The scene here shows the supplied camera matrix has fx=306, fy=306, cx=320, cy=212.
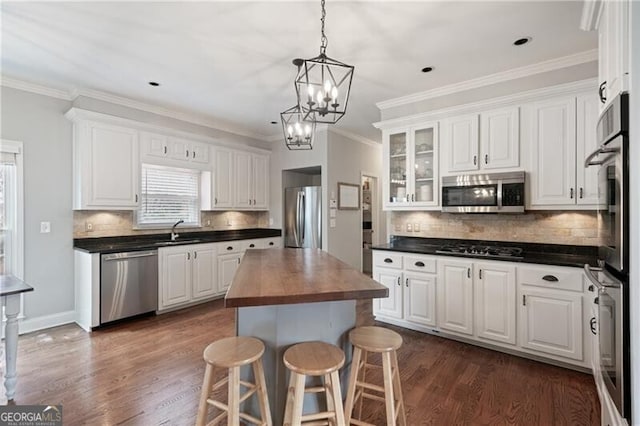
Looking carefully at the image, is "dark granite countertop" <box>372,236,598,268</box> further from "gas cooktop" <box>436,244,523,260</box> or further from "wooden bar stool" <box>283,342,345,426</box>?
"wooden bar stool" <box>283,342,345,426</box>

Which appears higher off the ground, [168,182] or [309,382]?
[168,182]

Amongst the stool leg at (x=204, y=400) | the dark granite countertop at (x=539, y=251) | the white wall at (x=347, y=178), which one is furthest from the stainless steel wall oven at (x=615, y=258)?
the white wall at (x=347, y=178)

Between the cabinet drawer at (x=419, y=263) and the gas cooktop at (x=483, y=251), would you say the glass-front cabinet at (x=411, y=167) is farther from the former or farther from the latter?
the cabinet drawer at (x=419, y=263)

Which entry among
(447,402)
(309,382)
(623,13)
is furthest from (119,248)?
(623,13)

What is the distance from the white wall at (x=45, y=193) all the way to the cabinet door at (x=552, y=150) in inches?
202

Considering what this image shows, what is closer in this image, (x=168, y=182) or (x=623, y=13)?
(x=623, y=13)

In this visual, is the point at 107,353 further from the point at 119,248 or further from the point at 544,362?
the point at 544,362

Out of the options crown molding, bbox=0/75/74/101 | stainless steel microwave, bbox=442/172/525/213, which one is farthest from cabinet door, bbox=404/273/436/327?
crown molding, bbox=0/75/74/101

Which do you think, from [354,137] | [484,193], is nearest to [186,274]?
[354,137]

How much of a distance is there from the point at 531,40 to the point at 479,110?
773 millimetres

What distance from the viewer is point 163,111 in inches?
173

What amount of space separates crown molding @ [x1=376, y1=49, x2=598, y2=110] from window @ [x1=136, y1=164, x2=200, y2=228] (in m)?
3.12

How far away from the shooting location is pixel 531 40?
259 centimetres

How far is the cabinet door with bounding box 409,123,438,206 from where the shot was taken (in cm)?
356
